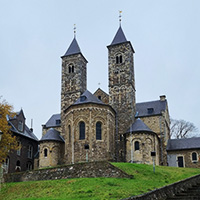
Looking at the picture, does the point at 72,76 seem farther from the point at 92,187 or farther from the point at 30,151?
the point at 92,187

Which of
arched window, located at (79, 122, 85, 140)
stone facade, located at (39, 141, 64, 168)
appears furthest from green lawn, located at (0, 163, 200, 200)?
stone facade, located at (39, 141, 64, 168)

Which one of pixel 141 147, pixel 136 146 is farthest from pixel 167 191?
pixel 136 146

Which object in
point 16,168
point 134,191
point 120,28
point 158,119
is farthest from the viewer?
point 120,28

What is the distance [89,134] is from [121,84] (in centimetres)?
1160

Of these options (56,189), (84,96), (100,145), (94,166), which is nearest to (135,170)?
(94,166)

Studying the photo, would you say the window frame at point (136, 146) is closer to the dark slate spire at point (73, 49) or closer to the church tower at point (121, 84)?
the church tower at point (121, 84)

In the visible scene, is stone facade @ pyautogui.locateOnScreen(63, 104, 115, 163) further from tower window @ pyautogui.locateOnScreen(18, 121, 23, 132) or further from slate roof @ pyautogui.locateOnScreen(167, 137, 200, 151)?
slate roof @ pyautogui.locateOnScreen(167, 137, 200, 151)

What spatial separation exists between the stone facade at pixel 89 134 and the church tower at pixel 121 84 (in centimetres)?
366

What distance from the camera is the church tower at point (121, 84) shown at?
4172 centimetres

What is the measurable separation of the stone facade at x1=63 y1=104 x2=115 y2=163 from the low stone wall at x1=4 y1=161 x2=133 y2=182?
9.12m

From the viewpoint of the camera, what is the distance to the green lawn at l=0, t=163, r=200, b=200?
1758cm

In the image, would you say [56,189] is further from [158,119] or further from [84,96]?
[158,119]

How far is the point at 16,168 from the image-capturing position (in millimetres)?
40094

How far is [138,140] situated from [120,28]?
21793 mm
